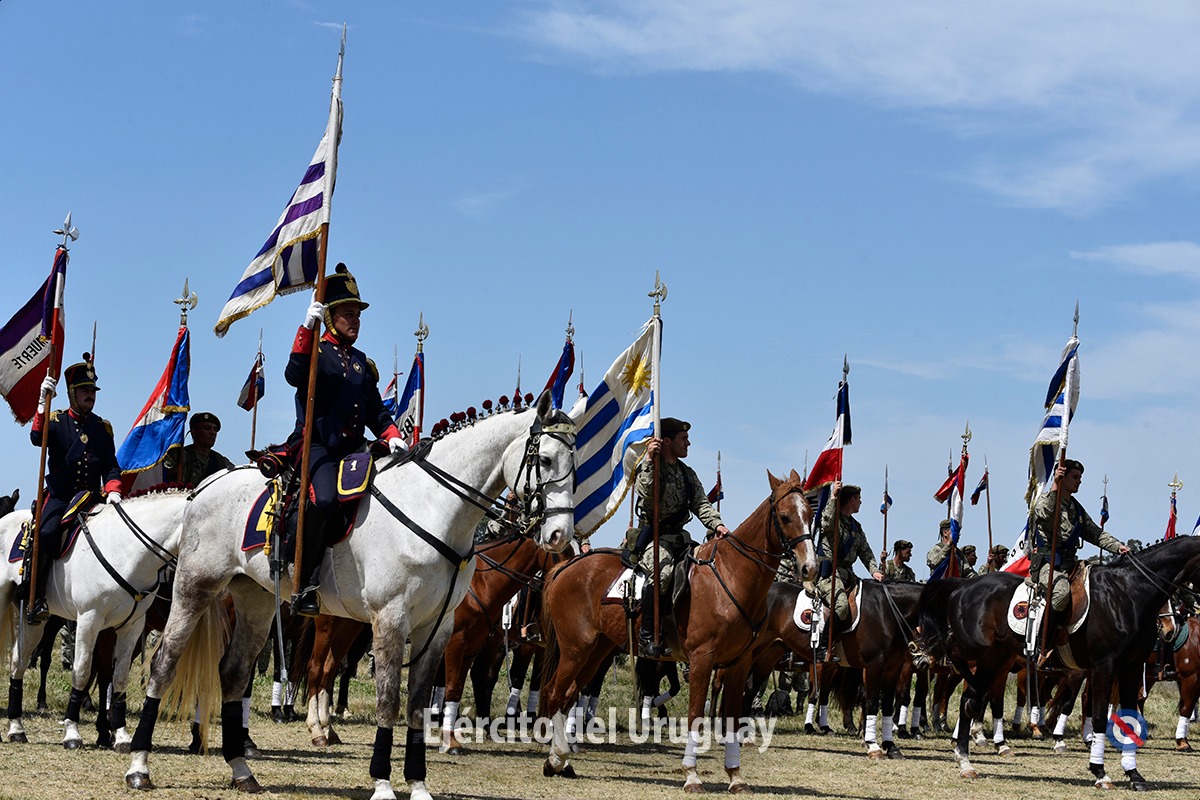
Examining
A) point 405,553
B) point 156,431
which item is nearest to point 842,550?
point 156,431

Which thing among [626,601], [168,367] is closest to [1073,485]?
[626,601]

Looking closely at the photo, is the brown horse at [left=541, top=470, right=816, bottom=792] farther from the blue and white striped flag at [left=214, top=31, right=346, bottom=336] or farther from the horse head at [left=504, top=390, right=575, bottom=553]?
the blue and white striped flag at [left=214, top=31, right=346, bottom=336]

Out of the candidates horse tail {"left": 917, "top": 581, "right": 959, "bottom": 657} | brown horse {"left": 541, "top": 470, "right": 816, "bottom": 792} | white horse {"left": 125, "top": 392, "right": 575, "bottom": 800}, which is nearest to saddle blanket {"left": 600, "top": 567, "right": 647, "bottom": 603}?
brown horse {"left": 541, "top": 470, "right": 816, "bottom": 792}

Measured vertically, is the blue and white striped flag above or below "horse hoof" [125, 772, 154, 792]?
above

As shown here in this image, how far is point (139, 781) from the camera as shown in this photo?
430 inches

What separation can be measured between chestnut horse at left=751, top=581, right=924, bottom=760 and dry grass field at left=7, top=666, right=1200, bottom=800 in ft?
2.48

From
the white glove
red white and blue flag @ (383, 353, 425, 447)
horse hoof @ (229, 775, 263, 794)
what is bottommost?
horse hoof @ (229, 775, 263, 794)

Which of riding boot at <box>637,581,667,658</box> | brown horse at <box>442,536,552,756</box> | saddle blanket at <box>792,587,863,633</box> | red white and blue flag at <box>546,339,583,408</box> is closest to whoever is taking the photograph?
riding boot at <box>637,581,667,658</box>

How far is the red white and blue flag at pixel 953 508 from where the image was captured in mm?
25516

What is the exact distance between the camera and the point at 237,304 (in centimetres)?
1155

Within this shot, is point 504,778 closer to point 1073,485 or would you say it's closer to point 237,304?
point 237,304

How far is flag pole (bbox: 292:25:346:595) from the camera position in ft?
34.7

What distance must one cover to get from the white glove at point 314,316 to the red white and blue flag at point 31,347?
179 inches

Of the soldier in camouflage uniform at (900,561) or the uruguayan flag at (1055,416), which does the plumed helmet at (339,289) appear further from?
the soldier in camouflage uniform at (900,561)
